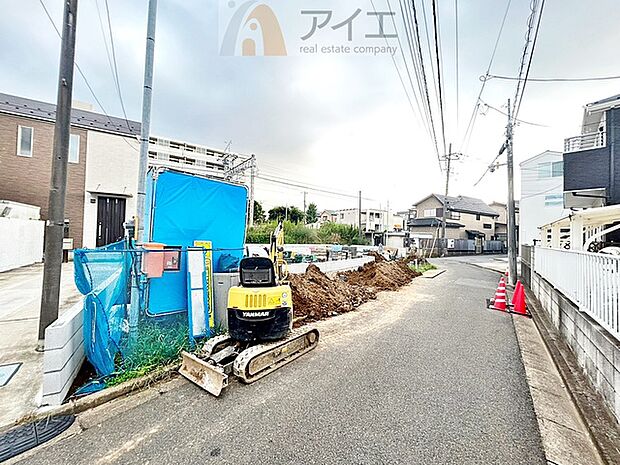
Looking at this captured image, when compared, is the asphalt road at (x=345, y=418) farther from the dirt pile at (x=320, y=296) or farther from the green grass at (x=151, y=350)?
the dirt pile at (x=320, y=296)

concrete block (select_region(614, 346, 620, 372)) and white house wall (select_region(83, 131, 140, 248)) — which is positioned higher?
white house wall (select_region(83, 131, 140, 248))

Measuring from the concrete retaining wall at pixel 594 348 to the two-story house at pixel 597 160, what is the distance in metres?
6.50

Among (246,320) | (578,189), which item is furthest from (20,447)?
(578,189)

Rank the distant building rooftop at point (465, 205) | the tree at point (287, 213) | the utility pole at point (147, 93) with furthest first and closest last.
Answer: the tree at point (287, 213) < the distant building rooftop at point (465, 205) < the utility pole at point (147, 93)

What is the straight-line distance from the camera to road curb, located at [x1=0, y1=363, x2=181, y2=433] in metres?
2.57

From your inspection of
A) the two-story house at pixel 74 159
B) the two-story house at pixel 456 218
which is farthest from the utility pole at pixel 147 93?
the two-story house at pixel 456 218

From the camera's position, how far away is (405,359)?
4.14m

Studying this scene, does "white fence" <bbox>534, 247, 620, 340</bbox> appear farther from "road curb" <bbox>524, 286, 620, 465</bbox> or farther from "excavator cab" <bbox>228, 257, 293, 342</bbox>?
"excavator cab" <bbox>228, 257, 293, 342</bbox>

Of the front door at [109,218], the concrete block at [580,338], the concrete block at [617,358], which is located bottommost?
the concrete block at [580,338]

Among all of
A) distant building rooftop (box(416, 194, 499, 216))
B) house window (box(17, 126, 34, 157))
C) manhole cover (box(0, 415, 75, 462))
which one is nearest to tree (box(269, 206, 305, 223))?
distant building rooftop (box(416, 194, 499, 216))

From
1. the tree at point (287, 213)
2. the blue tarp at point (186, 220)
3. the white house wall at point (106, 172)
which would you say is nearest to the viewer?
the blue tarp at point (186, 220)

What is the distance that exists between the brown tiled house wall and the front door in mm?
742

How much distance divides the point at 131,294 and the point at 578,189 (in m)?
12.4

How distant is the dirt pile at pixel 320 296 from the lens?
6395 millimetres
